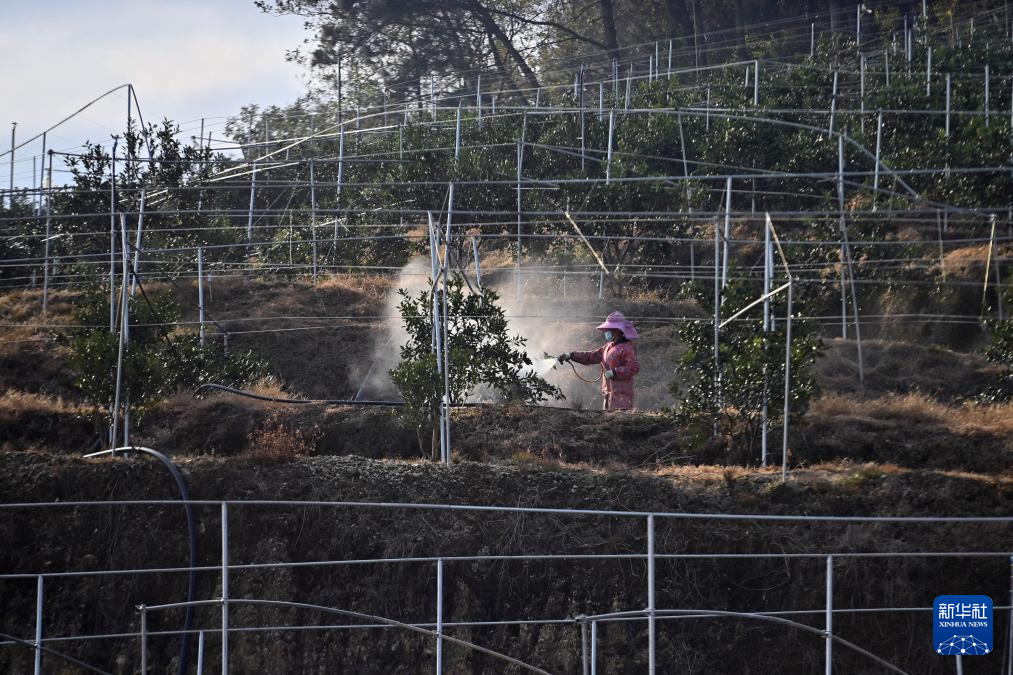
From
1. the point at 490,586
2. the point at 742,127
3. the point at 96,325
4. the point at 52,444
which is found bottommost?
the point at 490,586

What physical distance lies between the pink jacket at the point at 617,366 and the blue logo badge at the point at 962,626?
15.7 ft

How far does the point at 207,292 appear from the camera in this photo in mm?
21000

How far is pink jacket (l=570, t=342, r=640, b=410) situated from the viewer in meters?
14.0

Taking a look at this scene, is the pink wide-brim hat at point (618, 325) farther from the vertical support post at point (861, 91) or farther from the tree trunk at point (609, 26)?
the tree trunk at point (609, 26)

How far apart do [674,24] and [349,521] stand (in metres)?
27.0

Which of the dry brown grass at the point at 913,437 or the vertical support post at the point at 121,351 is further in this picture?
the vertical support post at the point at 121,351

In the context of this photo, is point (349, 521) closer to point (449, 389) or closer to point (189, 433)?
point (449, 389)

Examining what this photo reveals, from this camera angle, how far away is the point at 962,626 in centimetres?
988

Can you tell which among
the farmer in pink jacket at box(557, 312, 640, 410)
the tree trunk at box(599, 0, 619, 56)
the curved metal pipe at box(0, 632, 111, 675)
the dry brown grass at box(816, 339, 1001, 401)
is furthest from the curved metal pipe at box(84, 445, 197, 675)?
the tree trunk at box(599, 0, 619, 56)

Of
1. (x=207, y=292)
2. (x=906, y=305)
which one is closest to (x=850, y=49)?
(x=906, y=305)

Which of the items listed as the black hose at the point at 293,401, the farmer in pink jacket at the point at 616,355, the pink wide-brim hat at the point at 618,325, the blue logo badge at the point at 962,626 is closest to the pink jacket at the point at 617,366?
the farmer in pink jacket at the point at 616,355

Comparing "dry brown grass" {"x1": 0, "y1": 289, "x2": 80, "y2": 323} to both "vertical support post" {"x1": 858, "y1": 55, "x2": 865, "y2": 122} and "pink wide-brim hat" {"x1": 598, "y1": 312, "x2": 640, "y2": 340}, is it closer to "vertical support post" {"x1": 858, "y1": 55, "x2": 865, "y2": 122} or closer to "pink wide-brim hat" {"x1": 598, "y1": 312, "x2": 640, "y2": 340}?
"pink wide-brim hat" {"x1": 598, "y1": 312, "x2": 640, "y2": 340}

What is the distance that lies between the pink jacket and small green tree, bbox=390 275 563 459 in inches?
24.0

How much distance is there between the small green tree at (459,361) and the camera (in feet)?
42.9
